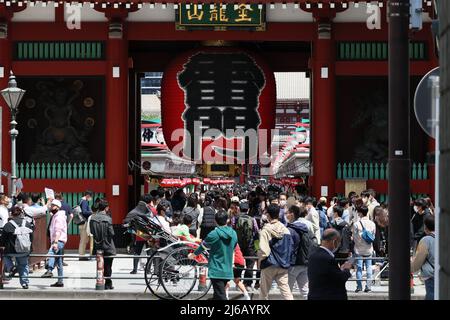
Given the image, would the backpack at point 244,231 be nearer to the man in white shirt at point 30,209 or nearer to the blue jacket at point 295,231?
the blue jacket at point 295,231

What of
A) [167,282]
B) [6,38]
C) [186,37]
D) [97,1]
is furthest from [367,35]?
[167,282]

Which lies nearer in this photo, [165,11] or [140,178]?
[165,11]

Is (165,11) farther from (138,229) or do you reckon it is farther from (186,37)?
(138,229)

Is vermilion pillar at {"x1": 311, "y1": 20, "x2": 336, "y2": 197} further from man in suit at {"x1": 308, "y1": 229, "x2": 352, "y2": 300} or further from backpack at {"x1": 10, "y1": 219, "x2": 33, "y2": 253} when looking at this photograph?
man in suit at {"x1": 308, "y1": 229, "x2": 352, "y2": 300}

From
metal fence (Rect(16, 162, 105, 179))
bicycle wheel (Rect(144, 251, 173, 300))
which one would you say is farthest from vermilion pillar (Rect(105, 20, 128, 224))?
bicycle wheel (Rect(144, 251, 173, 300))

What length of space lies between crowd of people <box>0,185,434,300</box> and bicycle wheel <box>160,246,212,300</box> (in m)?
0.44

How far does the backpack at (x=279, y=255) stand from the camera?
1400 centimetres

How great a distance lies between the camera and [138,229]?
735 inches

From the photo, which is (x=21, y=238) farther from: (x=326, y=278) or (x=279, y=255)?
(x=326, y=278)

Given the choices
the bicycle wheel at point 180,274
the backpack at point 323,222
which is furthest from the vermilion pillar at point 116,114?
the bicycle wheel at point 180,274

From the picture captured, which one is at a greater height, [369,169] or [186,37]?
[186,37]

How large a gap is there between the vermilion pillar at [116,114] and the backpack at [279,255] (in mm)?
12664

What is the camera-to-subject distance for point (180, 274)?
54.9ft

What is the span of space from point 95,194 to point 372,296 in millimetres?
10971
